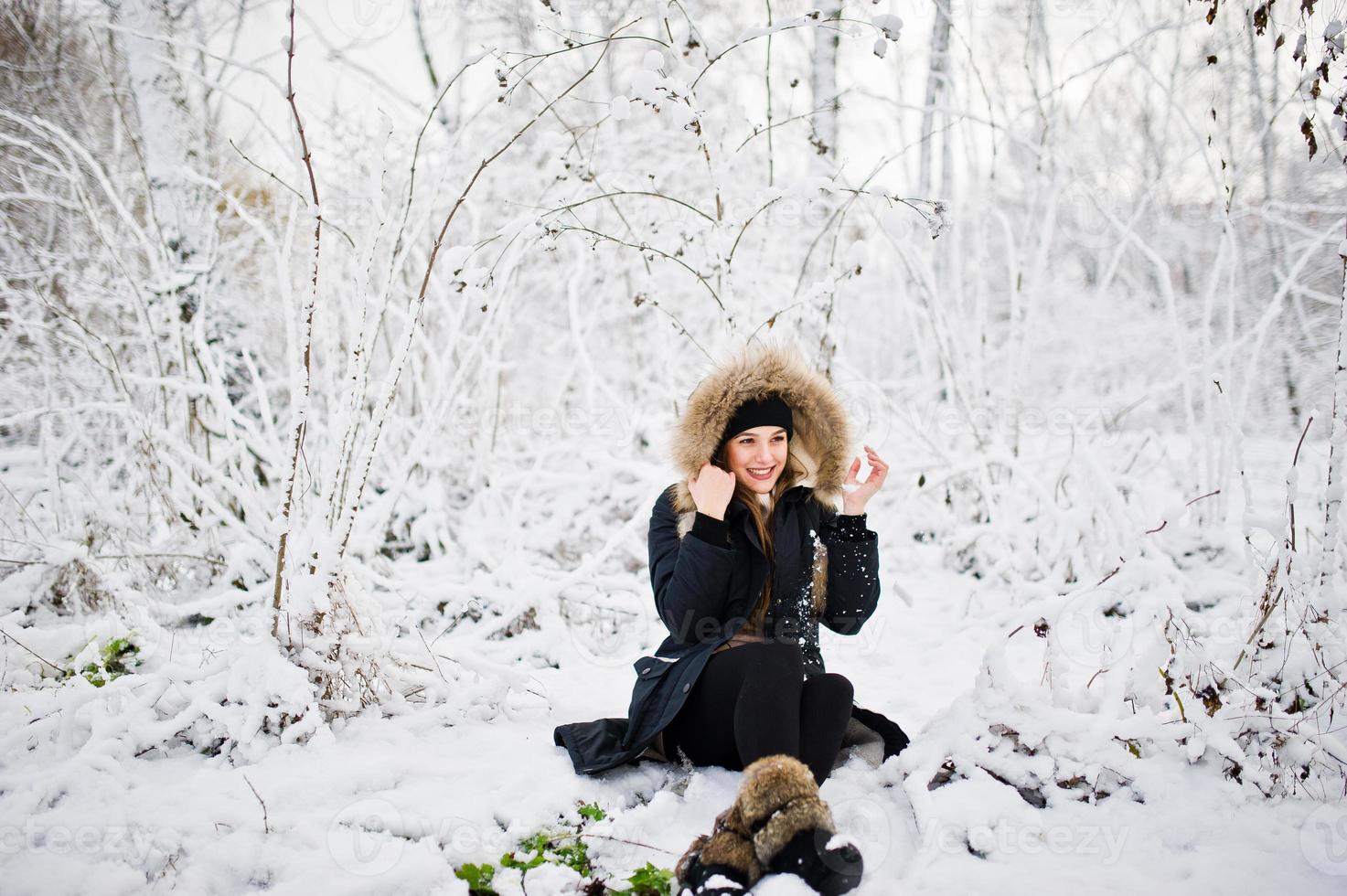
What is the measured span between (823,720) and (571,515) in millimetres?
2560

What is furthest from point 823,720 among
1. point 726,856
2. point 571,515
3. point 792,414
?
point 571,515

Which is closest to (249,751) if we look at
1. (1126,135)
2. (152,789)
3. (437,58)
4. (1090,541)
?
(152,789)

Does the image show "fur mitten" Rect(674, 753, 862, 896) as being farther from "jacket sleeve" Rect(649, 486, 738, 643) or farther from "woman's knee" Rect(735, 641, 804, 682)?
"jacket sleeve" Rect(649, 486, 738, 643)

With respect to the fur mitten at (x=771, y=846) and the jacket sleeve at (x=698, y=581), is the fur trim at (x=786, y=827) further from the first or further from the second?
the jacket sleeve at (x=698, y=581)

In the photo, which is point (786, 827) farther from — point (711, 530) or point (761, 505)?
point (761, 505)

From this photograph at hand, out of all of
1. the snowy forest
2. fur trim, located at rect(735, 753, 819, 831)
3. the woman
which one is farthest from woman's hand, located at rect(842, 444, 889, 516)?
fur trim, located at rect(735, 753, 819, 831)

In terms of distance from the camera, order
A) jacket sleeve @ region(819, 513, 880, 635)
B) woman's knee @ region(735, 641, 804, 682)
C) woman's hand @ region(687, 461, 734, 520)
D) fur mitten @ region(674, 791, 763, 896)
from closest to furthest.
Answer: fur mitten @ region(674, 791, 763, 896)
woman's knee @ region(735, 641, 804, 682)
woman's hand @ region(687, 461, 734, 520)
jacket sleeve @ region(819, 513, 880, 635)

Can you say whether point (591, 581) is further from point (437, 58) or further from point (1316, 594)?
point (437, 58)

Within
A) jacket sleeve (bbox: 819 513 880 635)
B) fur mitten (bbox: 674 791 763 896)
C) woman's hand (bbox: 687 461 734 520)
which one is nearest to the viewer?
fur mitten (bbox: 674 791 763 896)

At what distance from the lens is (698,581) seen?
1.74 m

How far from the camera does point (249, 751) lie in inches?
69.6

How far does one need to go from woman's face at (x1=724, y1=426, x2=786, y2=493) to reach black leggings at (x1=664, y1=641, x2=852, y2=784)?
1.44 feet

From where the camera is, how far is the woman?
170 cm

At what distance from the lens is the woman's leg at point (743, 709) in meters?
1.57
